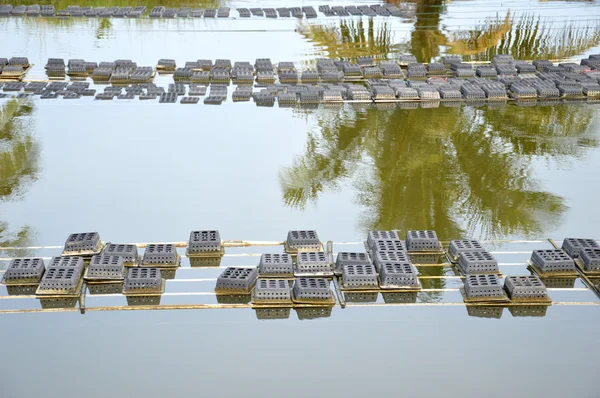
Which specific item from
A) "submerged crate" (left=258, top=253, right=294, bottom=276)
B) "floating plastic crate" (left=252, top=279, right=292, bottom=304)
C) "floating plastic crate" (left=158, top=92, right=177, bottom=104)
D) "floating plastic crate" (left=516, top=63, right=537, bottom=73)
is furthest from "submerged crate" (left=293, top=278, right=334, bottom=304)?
"floating plastic crate" (left=516, top=63, right=537, bottom=73)

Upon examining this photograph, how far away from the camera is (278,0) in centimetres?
5969

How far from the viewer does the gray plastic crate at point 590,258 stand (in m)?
21.5

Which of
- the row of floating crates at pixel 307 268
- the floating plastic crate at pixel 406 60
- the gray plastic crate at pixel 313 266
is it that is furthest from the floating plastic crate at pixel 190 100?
the gray plastic crate at pixel 313 266

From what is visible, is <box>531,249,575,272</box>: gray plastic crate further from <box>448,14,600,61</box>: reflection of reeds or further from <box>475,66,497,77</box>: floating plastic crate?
<box>448,14,600,61</box>: reflection of reeds

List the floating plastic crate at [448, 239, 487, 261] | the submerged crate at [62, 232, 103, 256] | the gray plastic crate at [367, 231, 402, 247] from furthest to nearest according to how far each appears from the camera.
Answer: the gray plastic crate at [367, 231, 402, 247], the submerged crate at [62, 232, 103, 256], the floating plastic crate at [448, 239, 487, 261]

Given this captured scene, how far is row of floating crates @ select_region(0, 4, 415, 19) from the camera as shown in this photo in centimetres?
5269

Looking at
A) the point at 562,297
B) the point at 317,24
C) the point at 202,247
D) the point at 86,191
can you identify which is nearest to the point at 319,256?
the point at 202,247

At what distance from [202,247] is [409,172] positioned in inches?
353

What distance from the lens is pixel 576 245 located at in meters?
22.3

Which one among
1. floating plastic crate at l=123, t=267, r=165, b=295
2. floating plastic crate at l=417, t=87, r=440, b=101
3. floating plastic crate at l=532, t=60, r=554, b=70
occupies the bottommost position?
floating plastic crate at l=123, t=267, r=165, b=295

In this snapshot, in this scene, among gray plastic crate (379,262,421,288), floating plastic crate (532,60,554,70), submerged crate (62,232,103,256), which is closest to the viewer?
gray plastic crate (379,262,421,288)

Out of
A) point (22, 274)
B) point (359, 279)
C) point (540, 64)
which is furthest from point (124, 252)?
point (540, 64)

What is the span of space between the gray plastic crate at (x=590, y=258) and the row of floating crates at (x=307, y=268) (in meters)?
0.03

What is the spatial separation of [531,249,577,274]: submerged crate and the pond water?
0.60 meters
